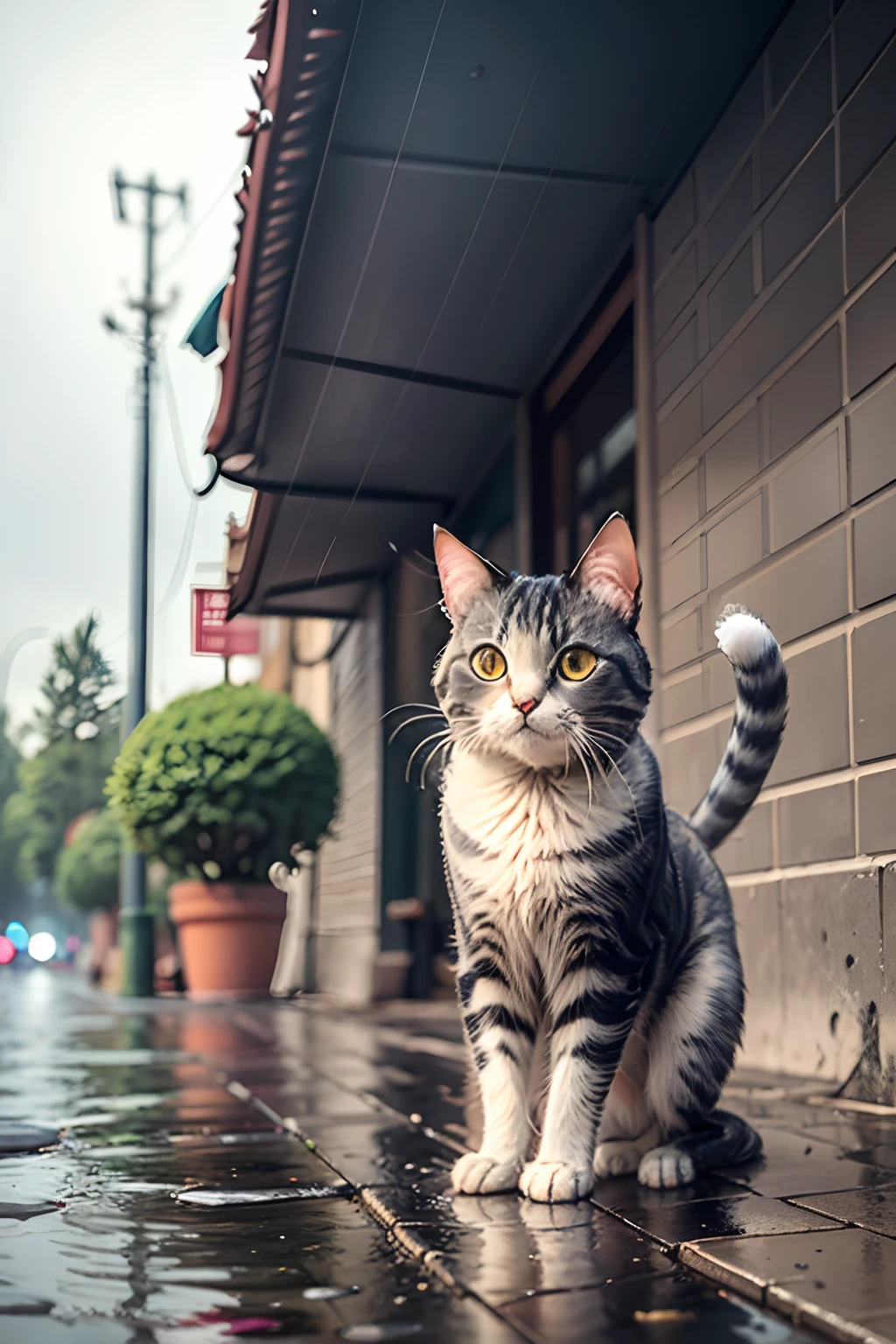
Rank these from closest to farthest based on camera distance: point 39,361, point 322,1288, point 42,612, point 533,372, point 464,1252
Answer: point 322,1288, point 464,1252, point 42,612, point 39,361, point 533,372

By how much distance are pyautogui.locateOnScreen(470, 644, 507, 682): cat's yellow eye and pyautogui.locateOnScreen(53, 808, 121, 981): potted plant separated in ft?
3.62

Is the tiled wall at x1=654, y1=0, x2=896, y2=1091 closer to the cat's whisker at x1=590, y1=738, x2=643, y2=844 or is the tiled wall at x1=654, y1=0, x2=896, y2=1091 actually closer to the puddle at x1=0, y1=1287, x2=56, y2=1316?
the cat's whisker at x1=590, y1=738, x2=643, y2=844

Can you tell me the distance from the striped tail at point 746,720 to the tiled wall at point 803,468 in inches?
23.3

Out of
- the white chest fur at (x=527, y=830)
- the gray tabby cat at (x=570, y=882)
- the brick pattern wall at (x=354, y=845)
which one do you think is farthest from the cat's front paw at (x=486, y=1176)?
the brick pattern wall at (x=354, y=845)

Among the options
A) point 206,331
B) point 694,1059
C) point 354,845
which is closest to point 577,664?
point 694,1059

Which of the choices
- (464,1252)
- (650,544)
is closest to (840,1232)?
(464,1252)

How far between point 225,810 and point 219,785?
7 cm

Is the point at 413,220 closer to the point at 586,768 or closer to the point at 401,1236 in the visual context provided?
the point at 586,768

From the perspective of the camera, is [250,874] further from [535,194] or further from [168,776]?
[535,194]

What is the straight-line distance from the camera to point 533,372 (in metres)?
3.40

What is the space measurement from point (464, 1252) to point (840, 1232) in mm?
477

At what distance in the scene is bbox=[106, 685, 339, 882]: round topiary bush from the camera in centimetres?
227

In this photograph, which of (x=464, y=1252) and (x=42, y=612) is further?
(x=42, y=612)

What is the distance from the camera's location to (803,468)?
293 cm
